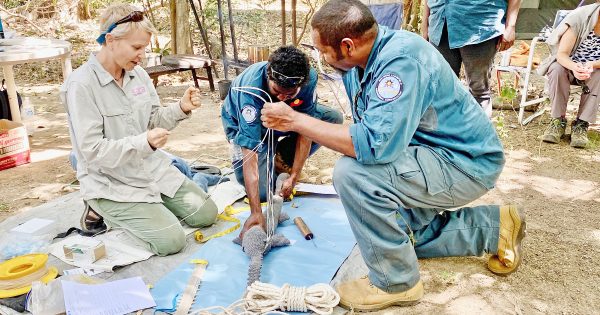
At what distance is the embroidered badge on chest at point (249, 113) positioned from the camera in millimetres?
2998

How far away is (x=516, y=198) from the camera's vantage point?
3717mm

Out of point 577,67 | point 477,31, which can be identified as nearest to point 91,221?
point 477,31

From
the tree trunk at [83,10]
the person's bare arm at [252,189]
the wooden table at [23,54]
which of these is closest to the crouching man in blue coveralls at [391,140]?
the person's bare arm at [252,189]

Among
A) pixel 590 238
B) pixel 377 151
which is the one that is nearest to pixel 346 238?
pixel 377 151

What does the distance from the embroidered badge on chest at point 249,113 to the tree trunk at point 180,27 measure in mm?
5676

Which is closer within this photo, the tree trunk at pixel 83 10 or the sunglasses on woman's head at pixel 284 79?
the sunglasses on woman's head at pixel 284 79

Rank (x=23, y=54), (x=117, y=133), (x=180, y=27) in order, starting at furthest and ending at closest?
(x=180, y=27) < (x=23, y=54) < (x=117, y=133)

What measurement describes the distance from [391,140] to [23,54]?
3.64 meters

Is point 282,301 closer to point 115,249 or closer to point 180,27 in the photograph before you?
point 115,249

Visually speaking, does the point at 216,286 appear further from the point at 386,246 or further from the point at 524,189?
the point at 524,189

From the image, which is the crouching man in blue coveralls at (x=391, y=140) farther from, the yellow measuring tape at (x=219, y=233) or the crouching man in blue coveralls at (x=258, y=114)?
the yellow measuring tape at (x=219, y=233)

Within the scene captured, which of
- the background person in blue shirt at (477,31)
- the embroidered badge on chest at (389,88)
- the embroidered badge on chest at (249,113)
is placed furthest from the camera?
the background person in blue shirt at (477,31)

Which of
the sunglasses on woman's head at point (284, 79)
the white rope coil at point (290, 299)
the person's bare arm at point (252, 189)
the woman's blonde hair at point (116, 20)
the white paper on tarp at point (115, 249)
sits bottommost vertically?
the white paper on tarp at point (115, 249)

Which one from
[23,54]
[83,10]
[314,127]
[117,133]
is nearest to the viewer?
[314,127]
